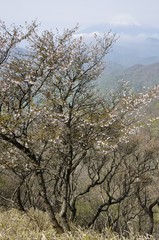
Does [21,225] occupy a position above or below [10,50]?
below

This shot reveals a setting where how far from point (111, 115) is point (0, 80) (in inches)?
171

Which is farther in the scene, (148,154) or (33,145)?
(148,154)

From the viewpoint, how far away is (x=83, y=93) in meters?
7.99

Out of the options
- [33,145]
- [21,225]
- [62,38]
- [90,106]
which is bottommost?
[21,225]

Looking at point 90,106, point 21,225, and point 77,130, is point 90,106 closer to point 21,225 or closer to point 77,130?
point 77,130

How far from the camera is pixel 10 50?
7152mm

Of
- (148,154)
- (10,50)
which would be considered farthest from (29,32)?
(148,154)

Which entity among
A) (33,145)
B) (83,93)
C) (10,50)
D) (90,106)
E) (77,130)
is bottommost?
(33,145)

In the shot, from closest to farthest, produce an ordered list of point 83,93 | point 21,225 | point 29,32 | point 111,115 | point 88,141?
point 21,225
point 88,141
point 111,115
point 29,32
point 83,93

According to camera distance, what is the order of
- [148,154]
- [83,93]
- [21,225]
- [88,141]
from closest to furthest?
[21,225], [88,141], [83,93], [148,154]

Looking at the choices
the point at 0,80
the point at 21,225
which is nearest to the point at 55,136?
the point at 21,225

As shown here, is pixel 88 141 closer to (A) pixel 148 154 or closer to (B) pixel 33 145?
(B) pixel 33 145

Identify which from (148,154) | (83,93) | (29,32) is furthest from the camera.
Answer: (148,154)

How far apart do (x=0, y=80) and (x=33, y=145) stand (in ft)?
9.80
